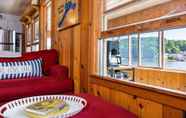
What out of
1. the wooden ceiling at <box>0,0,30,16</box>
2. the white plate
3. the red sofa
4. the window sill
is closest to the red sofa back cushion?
the red sofa

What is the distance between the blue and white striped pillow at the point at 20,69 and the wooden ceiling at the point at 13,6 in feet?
11.2

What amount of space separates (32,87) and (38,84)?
0.27 ft

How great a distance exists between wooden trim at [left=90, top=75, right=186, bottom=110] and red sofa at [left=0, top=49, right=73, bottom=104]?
0.71 meters

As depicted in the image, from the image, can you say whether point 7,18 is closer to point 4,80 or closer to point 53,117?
point 4,80

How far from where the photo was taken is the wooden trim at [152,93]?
4.05ft

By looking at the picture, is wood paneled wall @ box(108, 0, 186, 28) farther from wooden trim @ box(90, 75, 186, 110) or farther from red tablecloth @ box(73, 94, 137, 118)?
red tablecloth @ box(73, 94, 137, 118)

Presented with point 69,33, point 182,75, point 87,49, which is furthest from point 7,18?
point 182,75

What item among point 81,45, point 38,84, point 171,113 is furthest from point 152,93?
point 38,84

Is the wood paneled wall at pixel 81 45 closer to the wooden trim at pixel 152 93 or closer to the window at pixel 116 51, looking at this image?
the window at pixel 116 51

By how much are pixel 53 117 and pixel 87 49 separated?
140 centimetres

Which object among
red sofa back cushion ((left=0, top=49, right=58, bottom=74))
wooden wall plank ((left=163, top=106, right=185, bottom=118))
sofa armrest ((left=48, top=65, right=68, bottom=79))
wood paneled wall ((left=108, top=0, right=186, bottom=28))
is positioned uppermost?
wood paneled wall ((left=108, top=0, right=186, bottom=28))

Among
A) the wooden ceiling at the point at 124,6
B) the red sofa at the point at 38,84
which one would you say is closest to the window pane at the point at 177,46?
the wooden ceiling at the point at 124,6

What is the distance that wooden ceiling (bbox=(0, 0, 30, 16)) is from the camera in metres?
5.54

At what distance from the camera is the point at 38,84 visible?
91.4 inches
